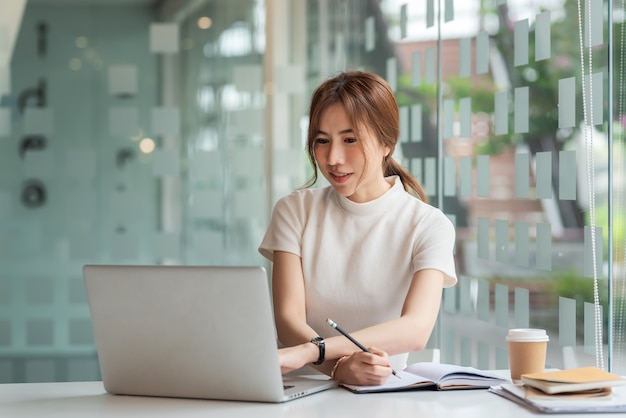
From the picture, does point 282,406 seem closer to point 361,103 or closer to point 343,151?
point 343,151

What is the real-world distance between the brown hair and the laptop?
2.46 ft

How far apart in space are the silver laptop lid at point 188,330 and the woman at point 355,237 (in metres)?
0.51

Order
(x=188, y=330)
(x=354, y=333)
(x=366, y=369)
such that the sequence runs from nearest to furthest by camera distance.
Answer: (x=188, y=330) → (x=366, y=369) → (x=354, y=333)

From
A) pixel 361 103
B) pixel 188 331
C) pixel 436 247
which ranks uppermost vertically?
pixel 361 103

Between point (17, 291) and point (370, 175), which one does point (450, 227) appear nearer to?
point (370, 175)

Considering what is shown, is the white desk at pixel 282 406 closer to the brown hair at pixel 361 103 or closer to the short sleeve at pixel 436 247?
the short sleeve at pixel 436 247

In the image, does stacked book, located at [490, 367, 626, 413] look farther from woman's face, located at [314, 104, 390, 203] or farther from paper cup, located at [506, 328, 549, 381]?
woman's face, located at [314, 104, 390, 203]

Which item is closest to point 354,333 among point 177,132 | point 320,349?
point 320,349

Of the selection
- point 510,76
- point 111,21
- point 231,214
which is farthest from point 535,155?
point 111,21

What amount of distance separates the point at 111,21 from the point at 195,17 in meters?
0.40

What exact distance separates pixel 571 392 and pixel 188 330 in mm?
709

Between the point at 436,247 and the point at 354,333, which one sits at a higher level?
the point at 436,247

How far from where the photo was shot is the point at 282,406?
1.73m

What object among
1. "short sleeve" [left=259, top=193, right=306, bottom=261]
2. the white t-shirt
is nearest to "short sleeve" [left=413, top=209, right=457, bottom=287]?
the white t-shirt
